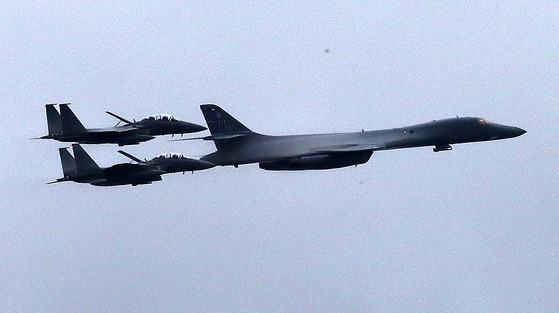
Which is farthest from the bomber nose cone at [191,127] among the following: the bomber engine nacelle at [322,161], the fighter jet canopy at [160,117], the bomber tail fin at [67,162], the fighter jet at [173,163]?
the bomber tail fin at [67,162]

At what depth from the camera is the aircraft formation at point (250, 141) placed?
8006cm

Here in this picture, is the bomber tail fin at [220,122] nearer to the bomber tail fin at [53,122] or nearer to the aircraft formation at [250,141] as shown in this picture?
the aircraft formation at [250,141]

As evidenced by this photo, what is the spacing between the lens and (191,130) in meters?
82.7

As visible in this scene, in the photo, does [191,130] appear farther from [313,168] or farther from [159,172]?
[313,168]

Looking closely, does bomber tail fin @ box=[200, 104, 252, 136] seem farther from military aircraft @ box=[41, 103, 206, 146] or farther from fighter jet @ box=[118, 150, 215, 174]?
fighter jet @ box=[118, 150, 215, 174]

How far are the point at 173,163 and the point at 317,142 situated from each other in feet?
45.3

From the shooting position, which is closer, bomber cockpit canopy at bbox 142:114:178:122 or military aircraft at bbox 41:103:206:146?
military aircraft at bbox 41:103:206:146

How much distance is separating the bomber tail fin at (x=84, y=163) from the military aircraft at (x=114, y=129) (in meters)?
1.09

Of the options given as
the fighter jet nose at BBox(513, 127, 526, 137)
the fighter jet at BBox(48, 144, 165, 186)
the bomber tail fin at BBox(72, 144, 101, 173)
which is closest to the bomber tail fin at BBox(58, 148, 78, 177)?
the fighter jet at BBox(48, 144, 165, 186)

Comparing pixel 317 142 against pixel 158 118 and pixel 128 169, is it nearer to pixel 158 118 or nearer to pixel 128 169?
pixel 158 118

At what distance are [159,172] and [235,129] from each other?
431 inches

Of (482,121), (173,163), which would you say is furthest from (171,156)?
(482,121)

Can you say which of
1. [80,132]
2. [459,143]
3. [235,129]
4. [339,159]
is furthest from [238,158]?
[459,143]

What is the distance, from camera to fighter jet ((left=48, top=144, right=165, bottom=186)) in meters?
78.8
